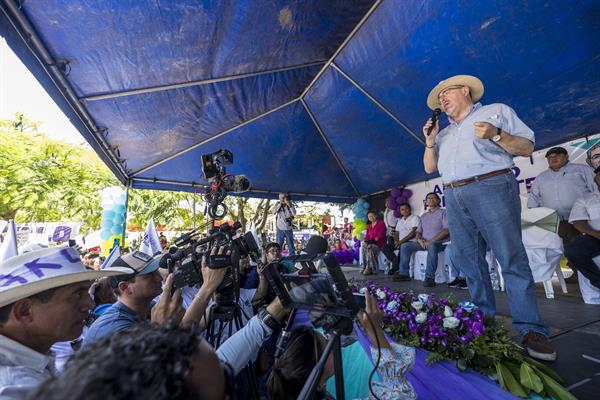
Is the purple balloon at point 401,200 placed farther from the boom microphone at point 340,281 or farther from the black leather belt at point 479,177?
the boom microphone at point 340,281

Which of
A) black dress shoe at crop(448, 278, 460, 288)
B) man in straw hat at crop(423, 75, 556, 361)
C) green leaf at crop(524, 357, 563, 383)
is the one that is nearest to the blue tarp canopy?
man in straw hat at crop(423, 75, 556, 361)

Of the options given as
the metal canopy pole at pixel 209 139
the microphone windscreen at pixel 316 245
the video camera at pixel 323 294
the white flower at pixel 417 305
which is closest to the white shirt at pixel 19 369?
the video camera at pixel 323 294

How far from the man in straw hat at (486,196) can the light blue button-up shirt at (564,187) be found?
2.39 meters

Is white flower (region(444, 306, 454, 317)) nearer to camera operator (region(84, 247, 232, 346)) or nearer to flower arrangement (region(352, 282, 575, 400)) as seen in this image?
flower arrangement (region(352, 282, 575, 400))

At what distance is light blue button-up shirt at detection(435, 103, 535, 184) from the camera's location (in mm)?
1880

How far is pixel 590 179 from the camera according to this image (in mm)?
3408

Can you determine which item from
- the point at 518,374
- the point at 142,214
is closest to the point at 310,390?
the point at 518,374

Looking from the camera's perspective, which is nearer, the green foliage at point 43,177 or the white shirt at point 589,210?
the white shirt at point 589,210

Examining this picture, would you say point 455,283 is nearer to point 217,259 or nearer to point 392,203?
point 392,203

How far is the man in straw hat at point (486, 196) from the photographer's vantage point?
168 cm

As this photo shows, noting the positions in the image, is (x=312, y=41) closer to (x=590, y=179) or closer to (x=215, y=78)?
(x=215, y=78)

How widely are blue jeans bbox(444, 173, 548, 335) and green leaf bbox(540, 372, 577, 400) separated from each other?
492 mm

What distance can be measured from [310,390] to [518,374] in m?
1.10

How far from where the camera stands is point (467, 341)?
1.50 metres
